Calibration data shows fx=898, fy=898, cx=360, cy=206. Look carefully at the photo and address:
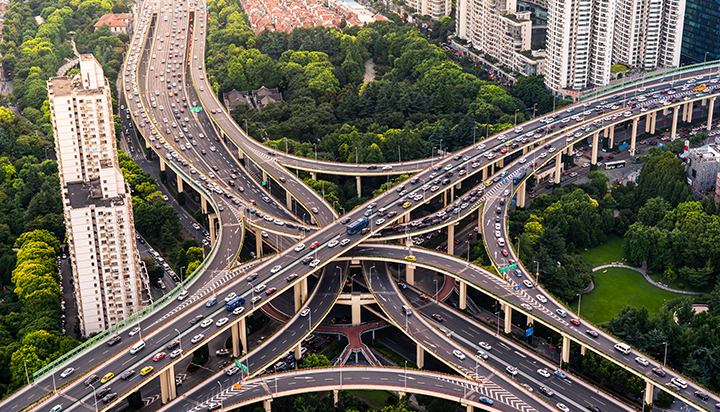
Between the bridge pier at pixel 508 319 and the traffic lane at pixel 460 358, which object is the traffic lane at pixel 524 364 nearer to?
the traffic lane at pixel 460 358

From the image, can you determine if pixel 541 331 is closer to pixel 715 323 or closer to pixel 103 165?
pixel 715 323

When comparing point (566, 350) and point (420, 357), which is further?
point (420, 357)

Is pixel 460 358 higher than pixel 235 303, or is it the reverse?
pixel 235 303

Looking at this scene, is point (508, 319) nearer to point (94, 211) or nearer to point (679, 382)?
point (679, 382)

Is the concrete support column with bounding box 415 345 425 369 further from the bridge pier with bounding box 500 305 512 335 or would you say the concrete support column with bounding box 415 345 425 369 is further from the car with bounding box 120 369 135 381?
the car with bounding box 120 369 135 381

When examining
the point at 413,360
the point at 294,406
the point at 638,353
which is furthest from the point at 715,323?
the point at 294,406

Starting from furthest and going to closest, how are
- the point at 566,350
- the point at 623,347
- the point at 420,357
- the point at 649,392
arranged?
the point at 420,357 → the point at 566,350 → the point at 623,347 → the point at 649,392

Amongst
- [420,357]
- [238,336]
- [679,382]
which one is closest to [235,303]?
[238,336]
